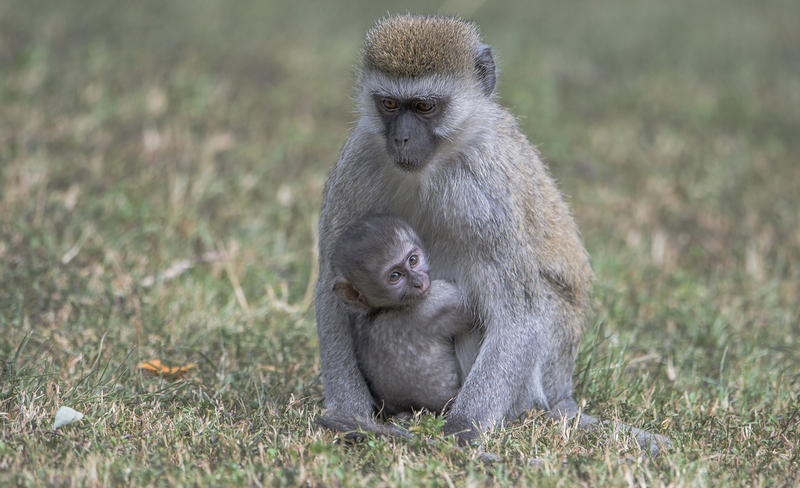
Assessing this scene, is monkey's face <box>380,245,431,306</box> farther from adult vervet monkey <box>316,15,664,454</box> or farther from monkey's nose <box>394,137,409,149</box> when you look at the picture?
monkey's nose <box>394,137,409,149</box>

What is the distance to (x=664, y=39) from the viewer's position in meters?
11.6

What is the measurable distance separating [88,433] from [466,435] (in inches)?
60.8

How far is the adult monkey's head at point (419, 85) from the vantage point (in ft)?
12.3

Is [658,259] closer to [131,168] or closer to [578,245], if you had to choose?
[578,245]

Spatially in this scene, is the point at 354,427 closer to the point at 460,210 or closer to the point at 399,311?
the point at 399,311

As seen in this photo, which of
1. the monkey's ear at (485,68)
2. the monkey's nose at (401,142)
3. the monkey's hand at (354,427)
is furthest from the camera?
the monkey's ear at (485,68)

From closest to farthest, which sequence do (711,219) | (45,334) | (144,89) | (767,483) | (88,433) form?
1. (767,483)
2. (88,433)
3. (45,334)
4. (711,219)
5. (144,89)

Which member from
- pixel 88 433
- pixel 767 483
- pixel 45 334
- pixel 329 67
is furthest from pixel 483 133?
pixel 329 67

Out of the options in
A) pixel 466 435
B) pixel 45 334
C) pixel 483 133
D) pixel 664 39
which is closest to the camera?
pixel 466 435

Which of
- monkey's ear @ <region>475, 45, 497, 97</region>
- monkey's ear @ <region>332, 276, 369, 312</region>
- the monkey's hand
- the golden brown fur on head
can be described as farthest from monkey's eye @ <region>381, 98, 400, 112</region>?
the monkey's hand

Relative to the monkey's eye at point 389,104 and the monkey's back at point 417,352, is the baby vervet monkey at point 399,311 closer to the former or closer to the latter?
the monkey's back at point 417,352

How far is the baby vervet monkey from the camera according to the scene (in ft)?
12.4

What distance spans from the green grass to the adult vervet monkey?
25 centimetres

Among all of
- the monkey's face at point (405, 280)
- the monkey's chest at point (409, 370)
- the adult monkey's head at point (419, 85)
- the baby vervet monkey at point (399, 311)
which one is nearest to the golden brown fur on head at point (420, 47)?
the adult monkey's head at point (419, 85)
